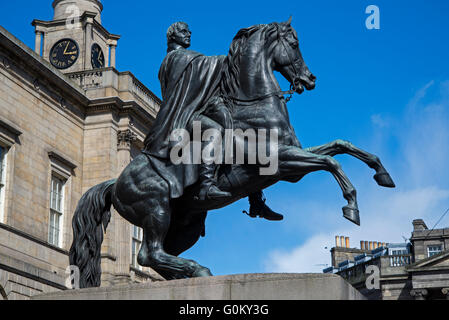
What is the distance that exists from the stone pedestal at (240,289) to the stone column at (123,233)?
76.7 ft

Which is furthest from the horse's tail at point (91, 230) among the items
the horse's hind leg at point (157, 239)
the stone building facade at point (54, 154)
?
the stone building facade at point (54, 154)

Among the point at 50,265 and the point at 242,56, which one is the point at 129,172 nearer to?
the point at 242,56

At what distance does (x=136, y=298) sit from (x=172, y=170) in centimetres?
142

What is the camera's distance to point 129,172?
25.0 ft

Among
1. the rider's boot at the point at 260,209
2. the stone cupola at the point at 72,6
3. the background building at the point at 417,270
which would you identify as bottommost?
the rider's boot at the point at 260,209

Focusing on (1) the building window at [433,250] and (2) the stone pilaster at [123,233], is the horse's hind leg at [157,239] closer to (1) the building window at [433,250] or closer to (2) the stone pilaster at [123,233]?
(2) the stone pilaster at [123,233]

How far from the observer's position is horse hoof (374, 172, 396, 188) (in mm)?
7217

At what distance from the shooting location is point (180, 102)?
25.3ft

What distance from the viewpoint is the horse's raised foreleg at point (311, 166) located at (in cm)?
702

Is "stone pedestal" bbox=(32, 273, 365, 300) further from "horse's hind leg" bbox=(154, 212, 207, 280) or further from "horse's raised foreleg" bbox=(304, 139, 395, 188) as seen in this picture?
"horse's raised foreleg" bbox=(304, 139, 395, 188)

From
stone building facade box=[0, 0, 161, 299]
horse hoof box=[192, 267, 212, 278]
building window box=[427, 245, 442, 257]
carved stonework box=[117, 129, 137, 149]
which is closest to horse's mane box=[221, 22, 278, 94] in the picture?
horse hoof box=[192, 267, 212, 278]

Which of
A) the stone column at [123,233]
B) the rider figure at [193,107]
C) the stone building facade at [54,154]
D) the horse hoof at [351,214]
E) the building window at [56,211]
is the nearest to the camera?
the horse hoof at [351,214]

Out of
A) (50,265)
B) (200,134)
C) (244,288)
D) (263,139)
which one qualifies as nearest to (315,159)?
(263,139)

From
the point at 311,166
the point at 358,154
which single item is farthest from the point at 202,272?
the point at 358,154
